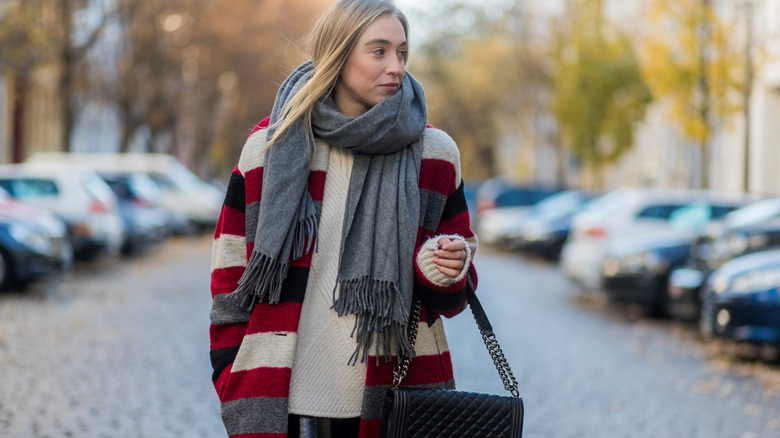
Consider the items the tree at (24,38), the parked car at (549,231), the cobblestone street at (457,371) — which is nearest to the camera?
the cobblestone street at (457,371)

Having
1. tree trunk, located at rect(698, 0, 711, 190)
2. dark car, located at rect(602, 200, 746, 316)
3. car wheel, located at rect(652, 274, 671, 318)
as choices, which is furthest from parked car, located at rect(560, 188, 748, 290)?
tree trunk, located at rect(698, 0, 711, 190)

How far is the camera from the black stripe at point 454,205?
9.20ft

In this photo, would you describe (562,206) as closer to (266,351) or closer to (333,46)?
(333,46)

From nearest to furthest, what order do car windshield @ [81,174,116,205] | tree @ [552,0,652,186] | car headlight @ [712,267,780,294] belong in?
car headlight @ [712,267,780,294] < car windshield @ [81,174,116,205] < tree @ [552,0,652,186]

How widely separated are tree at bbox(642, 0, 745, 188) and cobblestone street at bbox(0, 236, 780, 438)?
35.3 ft

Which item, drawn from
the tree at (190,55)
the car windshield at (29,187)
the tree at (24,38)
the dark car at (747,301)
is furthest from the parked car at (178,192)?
the dark car at (747,301)

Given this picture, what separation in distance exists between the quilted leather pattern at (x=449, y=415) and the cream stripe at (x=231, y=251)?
0.50 meters

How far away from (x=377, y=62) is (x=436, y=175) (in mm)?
318

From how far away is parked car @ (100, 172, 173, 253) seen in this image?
2109 centimetres

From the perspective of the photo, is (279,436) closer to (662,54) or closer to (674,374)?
(674,374)

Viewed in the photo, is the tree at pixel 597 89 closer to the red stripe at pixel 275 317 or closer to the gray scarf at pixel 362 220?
the gray scarf at pixel 362 220

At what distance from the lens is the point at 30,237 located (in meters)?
13.6

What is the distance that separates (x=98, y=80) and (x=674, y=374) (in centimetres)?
2911

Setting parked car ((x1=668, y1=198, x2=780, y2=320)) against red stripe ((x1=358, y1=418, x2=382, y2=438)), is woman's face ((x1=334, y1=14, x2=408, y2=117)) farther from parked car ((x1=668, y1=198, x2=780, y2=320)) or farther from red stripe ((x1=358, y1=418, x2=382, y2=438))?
parked car ((x1=668, y1=198, x2=780, y2=320))
